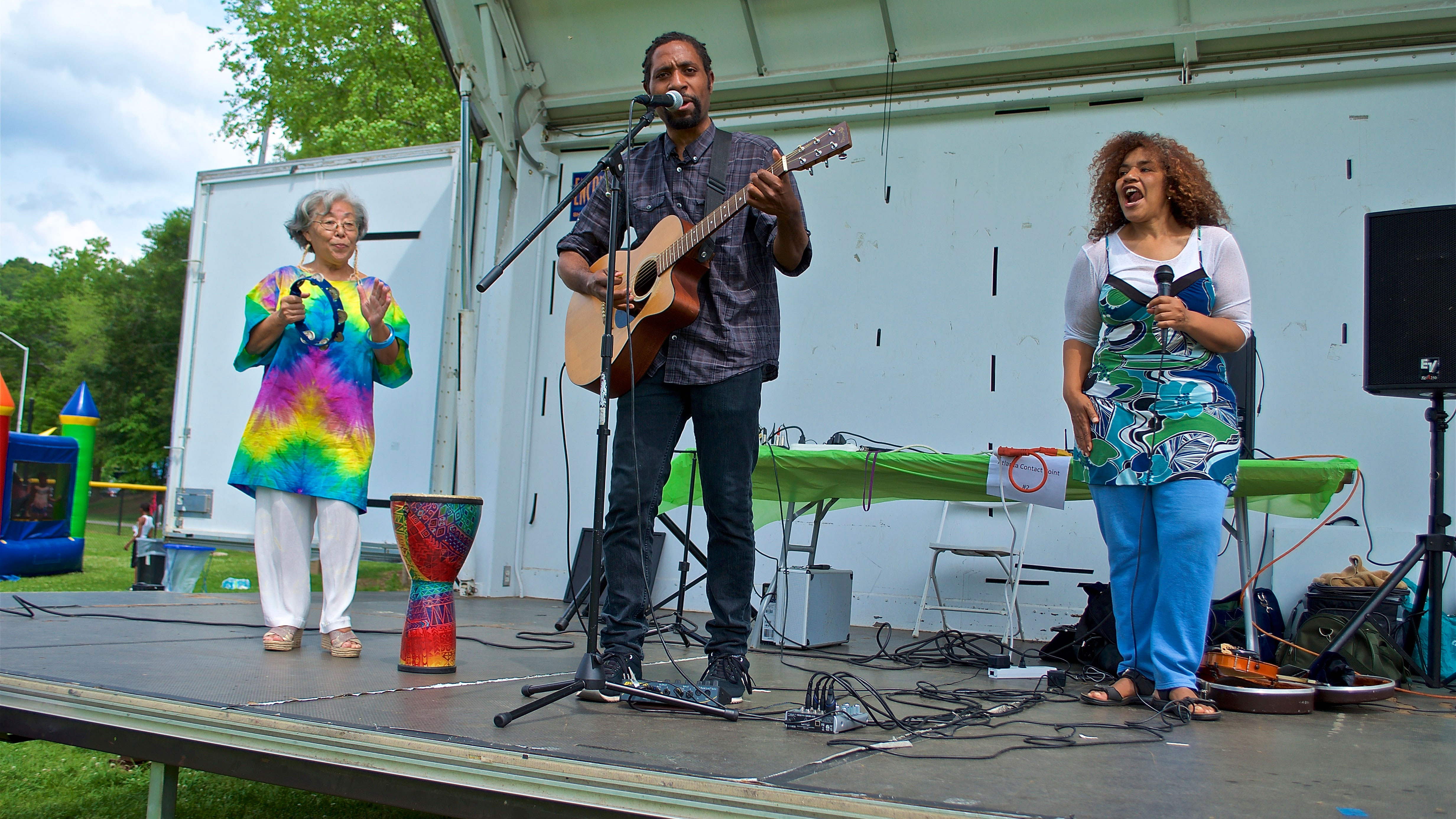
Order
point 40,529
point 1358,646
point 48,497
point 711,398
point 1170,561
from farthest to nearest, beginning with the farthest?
point 48,497 < point 40,529 < point 1358,646 < point 1170,561 < point 711,398

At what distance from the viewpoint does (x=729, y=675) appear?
7.90 feet

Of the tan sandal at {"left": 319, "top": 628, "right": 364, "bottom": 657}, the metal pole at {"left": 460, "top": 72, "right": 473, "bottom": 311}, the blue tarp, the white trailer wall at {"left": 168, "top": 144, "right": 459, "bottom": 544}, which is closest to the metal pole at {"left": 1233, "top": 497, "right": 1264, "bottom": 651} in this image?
the tan sandal at {"left": 319, "top": 628, "right": 364, "bottom": 657}

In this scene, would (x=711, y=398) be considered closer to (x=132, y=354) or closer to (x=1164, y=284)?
(x=1164, y=284)

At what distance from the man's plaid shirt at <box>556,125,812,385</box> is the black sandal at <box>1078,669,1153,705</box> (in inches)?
51.5

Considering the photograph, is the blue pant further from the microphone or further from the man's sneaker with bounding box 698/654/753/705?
the man's sneaker with bounding box 698/654/753/705

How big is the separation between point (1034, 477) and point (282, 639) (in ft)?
8.69

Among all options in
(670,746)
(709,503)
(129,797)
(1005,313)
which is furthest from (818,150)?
(1005,313)

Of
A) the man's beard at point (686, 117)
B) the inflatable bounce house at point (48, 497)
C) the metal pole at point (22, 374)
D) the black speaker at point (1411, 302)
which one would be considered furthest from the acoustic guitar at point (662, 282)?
the metal pole at point (22, 374)

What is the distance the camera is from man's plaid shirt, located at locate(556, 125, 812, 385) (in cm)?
250

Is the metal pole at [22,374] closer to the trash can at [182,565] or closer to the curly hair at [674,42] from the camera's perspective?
the trash can at [182,565]

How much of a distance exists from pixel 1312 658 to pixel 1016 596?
1.37 meters

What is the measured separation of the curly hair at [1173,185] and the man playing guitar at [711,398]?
3.41 ft

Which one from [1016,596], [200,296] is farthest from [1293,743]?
[200,296]

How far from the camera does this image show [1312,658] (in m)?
3.85
